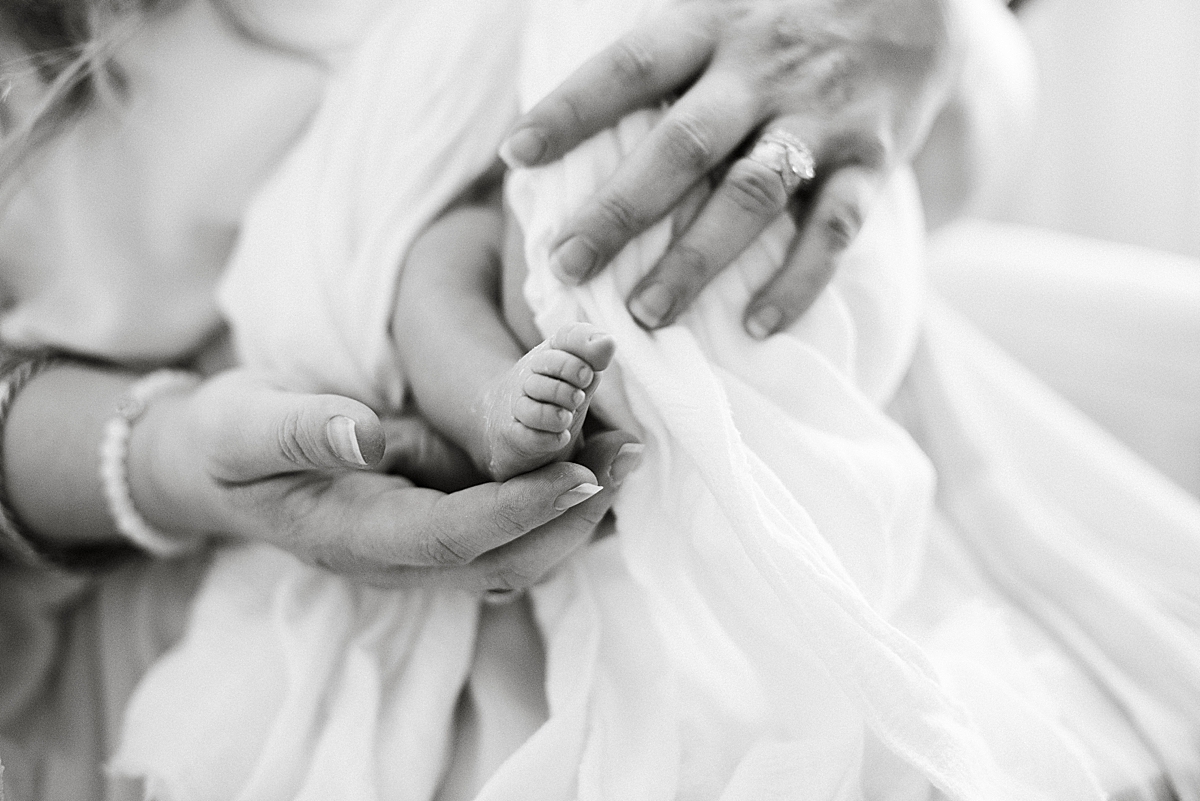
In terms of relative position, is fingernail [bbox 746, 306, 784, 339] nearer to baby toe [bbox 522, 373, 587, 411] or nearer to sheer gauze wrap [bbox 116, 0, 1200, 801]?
sheer gauze wrap [bbox 116, 0, 1200, 801]

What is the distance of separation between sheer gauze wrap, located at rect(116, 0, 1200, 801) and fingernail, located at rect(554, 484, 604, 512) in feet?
0.23

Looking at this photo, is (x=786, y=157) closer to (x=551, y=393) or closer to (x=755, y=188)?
(x=755, y=188)

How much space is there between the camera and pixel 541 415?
40 centimetres

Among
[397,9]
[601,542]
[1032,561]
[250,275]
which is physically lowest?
[1032,561]

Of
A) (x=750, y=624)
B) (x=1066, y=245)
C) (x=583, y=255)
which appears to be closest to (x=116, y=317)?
(x=583, y=255)

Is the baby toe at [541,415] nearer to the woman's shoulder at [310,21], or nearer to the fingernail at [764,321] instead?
the fingernail at [764,321]

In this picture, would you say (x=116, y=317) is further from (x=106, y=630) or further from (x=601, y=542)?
(x=601, y=542)

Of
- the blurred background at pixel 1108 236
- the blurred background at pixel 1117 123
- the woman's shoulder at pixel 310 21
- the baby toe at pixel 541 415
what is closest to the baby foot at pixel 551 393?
the baby toe at pixel 541 415

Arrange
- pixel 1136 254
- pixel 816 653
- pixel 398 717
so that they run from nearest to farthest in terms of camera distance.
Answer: pixel 816 653, pixel 398 717, pixel 1136 254

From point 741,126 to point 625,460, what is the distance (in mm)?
231

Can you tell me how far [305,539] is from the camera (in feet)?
1.78

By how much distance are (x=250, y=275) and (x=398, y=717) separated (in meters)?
0.30

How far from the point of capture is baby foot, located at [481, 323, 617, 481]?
0.40 metres

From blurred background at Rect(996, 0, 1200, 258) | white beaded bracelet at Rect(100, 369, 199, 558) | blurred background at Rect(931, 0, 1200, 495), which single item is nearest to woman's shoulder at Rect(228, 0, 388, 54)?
white beaded bracelet at Rect(100, 369, 199, 558)
